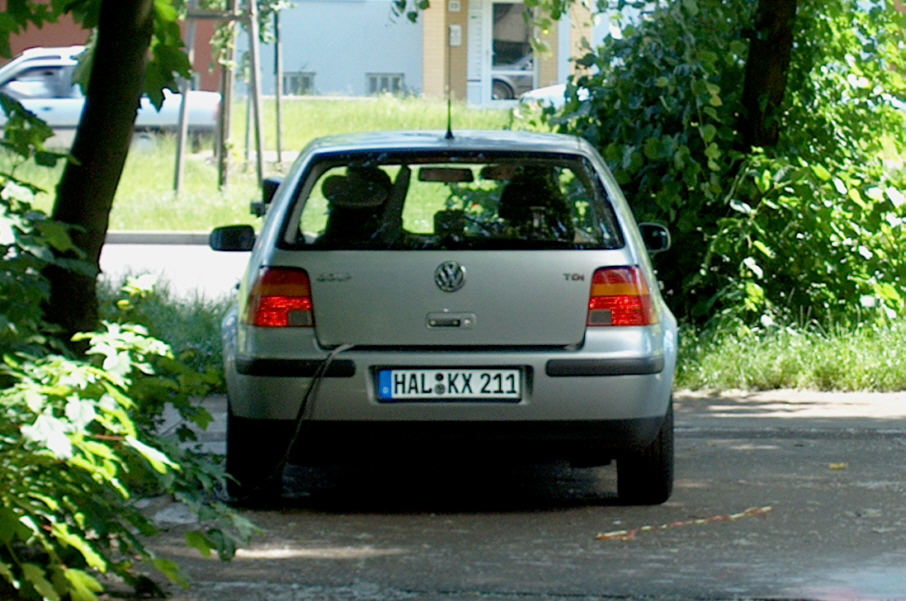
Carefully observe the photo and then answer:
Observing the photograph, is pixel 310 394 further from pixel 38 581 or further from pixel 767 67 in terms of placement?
pixel 767 67

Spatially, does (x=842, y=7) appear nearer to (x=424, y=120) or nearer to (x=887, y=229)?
(x=887, y=229)

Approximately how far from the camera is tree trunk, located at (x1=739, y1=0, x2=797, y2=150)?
11.6 meters

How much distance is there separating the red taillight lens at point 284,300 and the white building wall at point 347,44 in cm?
3432

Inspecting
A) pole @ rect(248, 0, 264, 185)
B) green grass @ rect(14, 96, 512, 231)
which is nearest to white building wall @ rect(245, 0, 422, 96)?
green grass @ rect(14, 96, 512, 231)

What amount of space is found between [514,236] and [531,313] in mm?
340

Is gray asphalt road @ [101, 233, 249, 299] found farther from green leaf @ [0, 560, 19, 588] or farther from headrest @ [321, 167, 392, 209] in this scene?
green leaf @ [0, 560, 19, 588]

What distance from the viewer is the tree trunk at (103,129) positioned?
20.4 feet

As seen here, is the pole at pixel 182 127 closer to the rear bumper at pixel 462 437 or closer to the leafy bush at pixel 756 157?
the leafy bush at pixel 756 157

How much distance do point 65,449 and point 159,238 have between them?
15365 mm

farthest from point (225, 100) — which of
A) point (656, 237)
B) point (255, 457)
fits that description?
point (255, 457)

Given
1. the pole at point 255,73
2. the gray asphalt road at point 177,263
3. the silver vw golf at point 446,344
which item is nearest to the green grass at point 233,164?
the gray asphalt road at point 177,263

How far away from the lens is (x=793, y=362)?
10.5 metres

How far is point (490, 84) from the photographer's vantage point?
137ft

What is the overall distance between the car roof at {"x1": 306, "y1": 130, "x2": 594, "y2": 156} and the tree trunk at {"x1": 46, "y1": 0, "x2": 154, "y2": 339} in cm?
104
